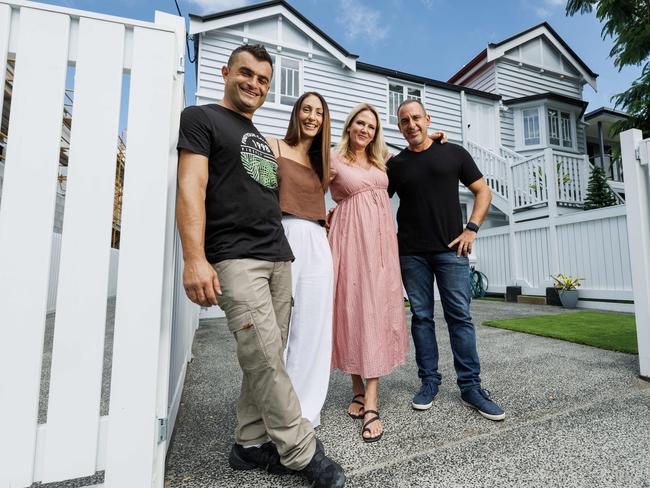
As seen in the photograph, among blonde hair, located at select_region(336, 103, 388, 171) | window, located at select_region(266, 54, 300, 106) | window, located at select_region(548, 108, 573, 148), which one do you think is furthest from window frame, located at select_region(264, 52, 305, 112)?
window, located at select_region(548, 108, 573, 148)

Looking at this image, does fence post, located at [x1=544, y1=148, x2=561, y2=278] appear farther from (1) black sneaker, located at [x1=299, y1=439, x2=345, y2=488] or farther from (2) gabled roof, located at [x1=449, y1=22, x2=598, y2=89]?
(1) black sneaker, located at [x1=299, y1=439, x2=345, y2=488]

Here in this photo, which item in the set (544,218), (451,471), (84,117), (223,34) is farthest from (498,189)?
(84,117)

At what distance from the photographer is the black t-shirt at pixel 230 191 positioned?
4.34ft

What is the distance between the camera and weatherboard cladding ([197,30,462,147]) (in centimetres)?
812

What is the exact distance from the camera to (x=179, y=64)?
134 centimetres

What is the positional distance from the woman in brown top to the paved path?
0.30m

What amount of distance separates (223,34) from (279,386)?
9272 mm

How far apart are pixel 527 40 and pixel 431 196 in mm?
13721

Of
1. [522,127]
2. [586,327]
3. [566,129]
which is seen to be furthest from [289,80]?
[566,129]

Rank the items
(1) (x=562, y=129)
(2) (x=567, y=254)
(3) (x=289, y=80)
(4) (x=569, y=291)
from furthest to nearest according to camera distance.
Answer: (1) (x=562, y=129) < (3) (x=289, y=80) < (2) (x=567, y=254) < (4) (x=569, y=291)

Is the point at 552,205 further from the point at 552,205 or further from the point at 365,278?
the point at 365,278

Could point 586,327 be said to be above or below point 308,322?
below

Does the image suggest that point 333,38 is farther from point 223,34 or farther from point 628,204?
point 628,204

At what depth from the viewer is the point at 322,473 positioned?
1276 mm
